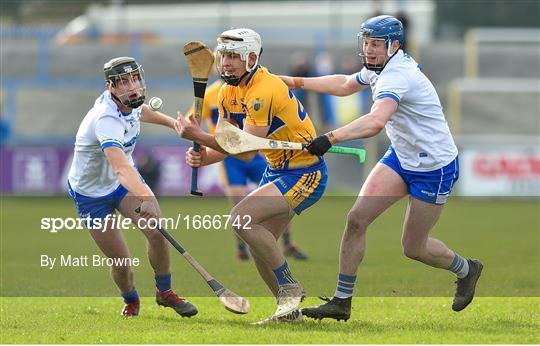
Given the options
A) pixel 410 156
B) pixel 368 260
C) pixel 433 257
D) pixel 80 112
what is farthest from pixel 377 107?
pixel 80 112

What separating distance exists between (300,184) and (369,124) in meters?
0.74

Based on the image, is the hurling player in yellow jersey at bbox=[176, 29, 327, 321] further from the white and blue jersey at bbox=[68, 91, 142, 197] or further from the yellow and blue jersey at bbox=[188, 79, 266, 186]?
the yellow and blue jersey at bbox=[188, 79, 266, 186]

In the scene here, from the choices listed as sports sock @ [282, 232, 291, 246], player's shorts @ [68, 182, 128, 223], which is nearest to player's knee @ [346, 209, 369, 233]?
player's shorts @ [68, 182, 128, 223]

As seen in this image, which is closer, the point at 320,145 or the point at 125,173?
the point at 320,145

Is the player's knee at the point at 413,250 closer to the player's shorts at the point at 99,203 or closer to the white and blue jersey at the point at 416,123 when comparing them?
the white and blue jersey at the point at 416,123

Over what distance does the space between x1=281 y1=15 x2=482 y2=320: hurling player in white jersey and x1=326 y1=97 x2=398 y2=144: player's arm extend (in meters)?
0.02

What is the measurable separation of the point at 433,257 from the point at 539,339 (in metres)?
1.29

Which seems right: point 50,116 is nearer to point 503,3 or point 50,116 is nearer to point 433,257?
point 503,3

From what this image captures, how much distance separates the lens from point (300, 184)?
762 cm

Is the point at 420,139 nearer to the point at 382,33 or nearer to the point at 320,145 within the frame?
the point at 382,33

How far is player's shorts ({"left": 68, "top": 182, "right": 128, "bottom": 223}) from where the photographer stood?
8.05 m

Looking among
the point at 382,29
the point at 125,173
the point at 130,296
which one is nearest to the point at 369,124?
the point at 382,29

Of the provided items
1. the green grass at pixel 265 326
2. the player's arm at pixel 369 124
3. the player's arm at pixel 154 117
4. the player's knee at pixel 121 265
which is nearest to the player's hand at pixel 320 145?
the player's arm at pixel 369 124

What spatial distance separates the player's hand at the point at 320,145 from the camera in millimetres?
7023
